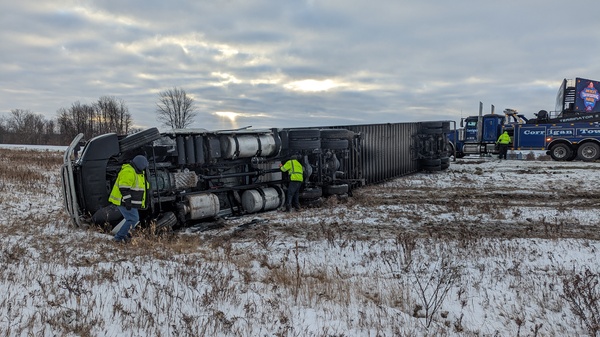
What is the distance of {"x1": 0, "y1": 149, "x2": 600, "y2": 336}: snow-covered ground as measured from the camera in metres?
3.96

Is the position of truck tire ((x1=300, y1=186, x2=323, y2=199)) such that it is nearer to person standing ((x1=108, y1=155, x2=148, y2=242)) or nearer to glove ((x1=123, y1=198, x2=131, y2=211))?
person standing ((x1=108, y1=155, x2=148, y2=242))

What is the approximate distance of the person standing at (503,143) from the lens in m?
22.8

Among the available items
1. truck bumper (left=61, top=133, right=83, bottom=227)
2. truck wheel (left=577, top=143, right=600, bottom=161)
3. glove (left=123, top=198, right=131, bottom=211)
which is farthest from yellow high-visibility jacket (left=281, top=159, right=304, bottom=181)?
truck wheel (left=577, top=143, right=600, bottom=161)

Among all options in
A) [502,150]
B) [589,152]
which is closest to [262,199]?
[502,150]

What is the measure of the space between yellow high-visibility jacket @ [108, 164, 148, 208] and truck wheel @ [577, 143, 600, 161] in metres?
22.1

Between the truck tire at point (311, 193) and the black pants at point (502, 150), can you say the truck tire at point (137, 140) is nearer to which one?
the truck tire at point (311, 193)

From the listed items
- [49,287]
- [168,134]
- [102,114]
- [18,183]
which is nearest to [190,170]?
[168,134]

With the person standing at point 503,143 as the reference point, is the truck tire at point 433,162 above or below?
below

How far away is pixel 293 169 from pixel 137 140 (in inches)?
146

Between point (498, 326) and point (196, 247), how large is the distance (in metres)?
4.45

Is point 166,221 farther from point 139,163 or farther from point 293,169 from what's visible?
point 293,169

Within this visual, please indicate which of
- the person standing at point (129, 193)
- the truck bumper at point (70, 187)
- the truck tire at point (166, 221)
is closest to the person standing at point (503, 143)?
the truck tire at point (166, 221)

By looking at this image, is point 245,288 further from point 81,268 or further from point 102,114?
point 102,114

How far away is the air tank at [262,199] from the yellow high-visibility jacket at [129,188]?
9.79ft
